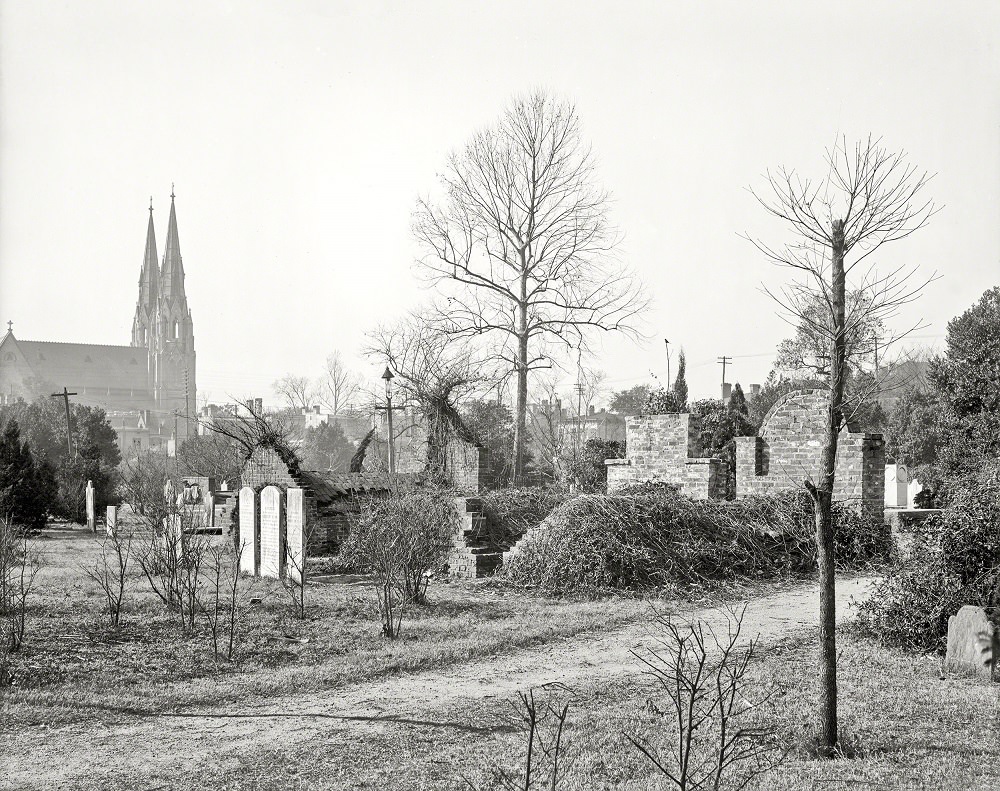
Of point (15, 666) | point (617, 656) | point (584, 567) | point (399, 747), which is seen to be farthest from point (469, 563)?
point (399, 747)

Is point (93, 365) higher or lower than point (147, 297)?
lower

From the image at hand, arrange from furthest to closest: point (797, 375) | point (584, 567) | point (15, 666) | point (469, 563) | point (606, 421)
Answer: point (606, 421) → point (797, 375) → point (469, 563) → point (584, 567) → point (15, 666)

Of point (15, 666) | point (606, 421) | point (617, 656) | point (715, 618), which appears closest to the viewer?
point (15, 666)

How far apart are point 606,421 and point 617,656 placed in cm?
5770

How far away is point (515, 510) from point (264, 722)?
33.5ft

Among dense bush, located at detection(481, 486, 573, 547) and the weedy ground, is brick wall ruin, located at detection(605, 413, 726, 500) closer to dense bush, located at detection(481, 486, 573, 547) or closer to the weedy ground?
dense bush, located at detection(481, 486, 573, 547)

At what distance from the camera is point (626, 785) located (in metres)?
5.01

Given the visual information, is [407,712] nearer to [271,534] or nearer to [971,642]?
[971,642]

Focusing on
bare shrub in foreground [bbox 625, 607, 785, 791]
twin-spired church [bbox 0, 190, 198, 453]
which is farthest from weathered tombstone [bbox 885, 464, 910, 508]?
twin-spired church [bbox 0, 190, 198, 453]

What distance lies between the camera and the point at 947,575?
8594mm

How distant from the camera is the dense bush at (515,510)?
15.9 meters

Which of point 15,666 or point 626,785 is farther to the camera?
point 15,666

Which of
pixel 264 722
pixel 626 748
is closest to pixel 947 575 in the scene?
pixel 626 748

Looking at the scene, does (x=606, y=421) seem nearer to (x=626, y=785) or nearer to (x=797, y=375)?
(x=797, y=375)
